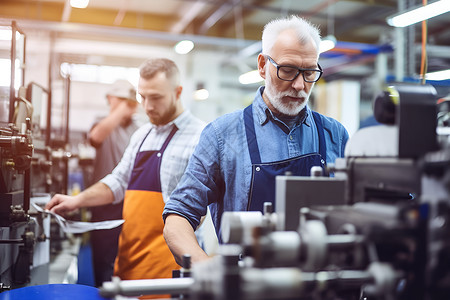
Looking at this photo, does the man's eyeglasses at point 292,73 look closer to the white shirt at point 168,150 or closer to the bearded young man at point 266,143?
the bearded young man at point 266,143

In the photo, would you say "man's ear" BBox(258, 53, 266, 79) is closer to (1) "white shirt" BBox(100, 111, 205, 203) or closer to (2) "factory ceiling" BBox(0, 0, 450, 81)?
(1) "white shirt" BBox(100, 111, 205, 203)

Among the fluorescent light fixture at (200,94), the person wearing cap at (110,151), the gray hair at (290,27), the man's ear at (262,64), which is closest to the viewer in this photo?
the gray hair at (290,27)

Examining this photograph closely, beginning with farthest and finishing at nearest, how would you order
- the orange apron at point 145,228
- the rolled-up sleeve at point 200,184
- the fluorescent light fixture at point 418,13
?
the fluorescent light fixture at point 418,13, the orange apron at point 145,228, the rolled-up sleeve at point 200,184

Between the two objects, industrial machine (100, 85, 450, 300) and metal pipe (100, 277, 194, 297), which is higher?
industrial machine (100, 85, 450, 300)

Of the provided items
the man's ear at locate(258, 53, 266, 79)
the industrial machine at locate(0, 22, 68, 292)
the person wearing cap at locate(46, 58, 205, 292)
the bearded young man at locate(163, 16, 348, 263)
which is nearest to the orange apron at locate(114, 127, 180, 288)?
the person wearing cap at locate(46, 58, 205, 292)

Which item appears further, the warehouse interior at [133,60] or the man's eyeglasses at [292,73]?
the warehouse interior at [133,60]

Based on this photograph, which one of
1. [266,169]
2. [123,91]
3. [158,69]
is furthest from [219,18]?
[266,169]

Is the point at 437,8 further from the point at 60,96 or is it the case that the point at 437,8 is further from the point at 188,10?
the point at 60,96

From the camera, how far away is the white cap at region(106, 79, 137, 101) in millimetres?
3424

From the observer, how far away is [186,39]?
249 inches

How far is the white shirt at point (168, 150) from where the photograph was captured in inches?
84.7

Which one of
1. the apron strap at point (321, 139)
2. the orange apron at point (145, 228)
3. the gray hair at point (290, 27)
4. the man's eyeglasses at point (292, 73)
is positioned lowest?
the orange apron at point (145, 228)

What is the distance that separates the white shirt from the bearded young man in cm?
56

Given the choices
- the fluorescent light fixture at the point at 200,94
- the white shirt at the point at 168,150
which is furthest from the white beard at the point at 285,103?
the fluorescent light fixture at the point at 200,94
